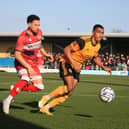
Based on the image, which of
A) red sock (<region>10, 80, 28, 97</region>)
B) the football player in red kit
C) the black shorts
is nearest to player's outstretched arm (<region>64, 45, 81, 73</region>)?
the black shorts

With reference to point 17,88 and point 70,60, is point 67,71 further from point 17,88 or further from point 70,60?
point 17,88

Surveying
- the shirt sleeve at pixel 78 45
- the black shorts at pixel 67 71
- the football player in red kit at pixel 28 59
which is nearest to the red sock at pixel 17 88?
the football player in red kit at pixel 28 59

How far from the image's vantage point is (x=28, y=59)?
770cm

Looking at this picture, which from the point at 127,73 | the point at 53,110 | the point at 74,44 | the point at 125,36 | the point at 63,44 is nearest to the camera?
the point at 74,44

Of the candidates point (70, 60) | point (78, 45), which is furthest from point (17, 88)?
point (78, 45)

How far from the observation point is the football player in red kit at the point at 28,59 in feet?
24.2

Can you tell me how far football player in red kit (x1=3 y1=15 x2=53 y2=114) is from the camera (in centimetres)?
738

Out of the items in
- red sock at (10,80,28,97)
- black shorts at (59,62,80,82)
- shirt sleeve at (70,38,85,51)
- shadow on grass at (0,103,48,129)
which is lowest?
shadow on grass at (0,103,48,129)

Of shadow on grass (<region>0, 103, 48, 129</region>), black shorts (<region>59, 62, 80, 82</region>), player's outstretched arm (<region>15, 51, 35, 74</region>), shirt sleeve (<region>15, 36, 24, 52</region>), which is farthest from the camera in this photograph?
black shorts (<region>59, 62, 80, 82</region>)

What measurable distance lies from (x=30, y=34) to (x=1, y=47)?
141 feet

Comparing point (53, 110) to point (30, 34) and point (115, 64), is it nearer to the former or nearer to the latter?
point (30, 34)

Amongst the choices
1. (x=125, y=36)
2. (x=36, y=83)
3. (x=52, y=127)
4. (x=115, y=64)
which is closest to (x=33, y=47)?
(x=36, y=83)

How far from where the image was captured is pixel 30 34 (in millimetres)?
7555

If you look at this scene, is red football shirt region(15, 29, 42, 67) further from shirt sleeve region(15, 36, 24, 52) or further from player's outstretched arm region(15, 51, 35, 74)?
player's outstretched arm region(15, 51, 35, 74)
